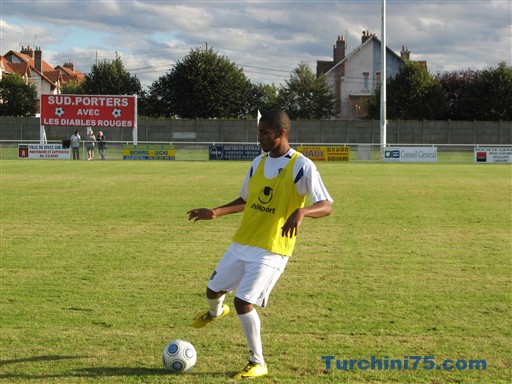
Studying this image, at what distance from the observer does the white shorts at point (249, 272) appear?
5.37m

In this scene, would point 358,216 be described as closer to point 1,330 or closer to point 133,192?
point 133,192

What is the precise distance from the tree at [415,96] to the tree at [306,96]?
8.39m

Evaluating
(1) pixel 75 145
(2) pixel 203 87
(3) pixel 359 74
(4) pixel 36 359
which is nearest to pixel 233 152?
(1) pixel 75 145

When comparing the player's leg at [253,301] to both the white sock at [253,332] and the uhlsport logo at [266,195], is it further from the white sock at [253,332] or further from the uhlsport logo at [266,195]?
the uhlsport logo at [266,195]

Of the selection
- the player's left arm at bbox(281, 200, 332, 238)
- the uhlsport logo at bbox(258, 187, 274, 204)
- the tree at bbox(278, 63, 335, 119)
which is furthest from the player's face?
the tree at bbox(278, 63, 335, 119)

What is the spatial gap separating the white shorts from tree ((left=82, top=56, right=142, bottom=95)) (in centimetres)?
6962

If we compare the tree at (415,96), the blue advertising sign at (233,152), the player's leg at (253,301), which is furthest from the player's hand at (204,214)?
the tree at (415,96)

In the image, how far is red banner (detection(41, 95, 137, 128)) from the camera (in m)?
44.0

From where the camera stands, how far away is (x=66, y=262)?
10.0 meters

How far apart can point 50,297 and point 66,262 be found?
213 cm

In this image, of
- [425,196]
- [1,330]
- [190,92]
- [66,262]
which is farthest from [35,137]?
[1,330]

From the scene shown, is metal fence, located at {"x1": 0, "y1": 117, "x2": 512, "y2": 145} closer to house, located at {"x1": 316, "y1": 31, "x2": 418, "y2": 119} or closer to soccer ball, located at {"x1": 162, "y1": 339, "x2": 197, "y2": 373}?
house, located at {"x1": 316, "y1": 31, "x2": 418, "y2": 119}

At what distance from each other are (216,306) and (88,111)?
39957 mm

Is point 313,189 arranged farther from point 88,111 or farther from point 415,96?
point 415,96
